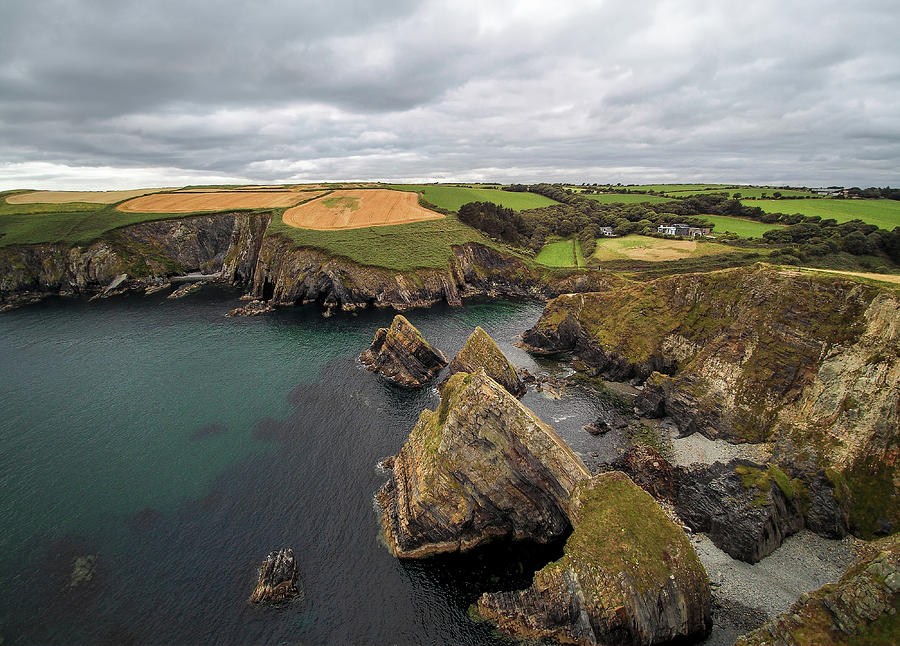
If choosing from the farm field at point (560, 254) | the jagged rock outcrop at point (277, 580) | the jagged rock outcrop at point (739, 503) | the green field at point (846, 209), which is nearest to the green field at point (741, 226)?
the green field at point (846, 209)

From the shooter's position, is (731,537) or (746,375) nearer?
(731,537)

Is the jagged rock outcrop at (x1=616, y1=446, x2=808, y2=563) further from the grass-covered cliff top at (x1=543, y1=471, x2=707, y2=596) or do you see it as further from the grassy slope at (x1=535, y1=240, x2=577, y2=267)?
the grassy slope at (x1=535, y1=240, x2=577, y2=267)

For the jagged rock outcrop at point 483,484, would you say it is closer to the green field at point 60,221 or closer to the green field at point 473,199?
the green field at point 473,199

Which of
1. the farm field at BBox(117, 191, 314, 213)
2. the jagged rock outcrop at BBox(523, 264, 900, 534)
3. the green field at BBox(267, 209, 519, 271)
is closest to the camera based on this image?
the jagged rock outcrop at BBox(523, 264, 900, 534)

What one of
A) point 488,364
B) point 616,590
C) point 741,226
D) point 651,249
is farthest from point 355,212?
point 616,590

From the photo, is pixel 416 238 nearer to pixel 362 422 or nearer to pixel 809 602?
pixel 362 422

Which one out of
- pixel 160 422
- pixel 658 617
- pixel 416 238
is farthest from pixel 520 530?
pixel 416 238

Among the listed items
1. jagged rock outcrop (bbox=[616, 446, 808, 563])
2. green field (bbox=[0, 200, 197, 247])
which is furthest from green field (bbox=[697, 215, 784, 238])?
green field (bbox=[0, 200, 197, 247])
